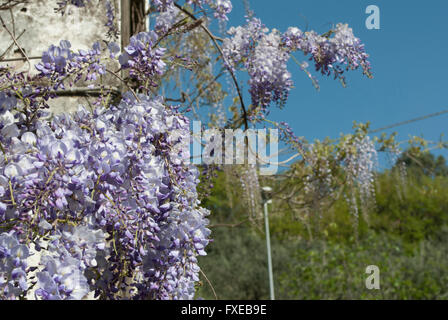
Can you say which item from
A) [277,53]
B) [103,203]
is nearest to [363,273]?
[277,53]

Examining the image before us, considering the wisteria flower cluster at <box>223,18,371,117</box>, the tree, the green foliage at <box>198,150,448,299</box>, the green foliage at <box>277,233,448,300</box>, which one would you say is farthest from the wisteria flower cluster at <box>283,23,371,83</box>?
the green foliage at <box>277,233,448,300</box>

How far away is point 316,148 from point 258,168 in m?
0.66

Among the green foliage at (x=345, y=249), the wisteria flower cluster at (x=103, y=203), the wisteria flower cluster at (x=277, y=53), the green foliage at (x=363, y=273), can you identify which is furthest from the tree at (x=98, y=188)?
the green foliage at (x=363, y=273)

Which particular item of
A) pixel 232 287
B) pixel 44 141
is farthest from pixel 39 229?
pixel 232 287

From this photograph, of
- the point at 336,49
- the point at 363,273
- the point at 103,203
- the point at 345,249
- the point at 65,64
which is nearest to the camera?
the point at 103,203

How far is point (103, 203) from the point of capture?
3.26 ft

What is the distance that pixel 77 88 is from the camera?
167 cm

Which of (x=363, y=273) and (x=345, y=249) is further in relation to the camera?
(x=345, y=249)

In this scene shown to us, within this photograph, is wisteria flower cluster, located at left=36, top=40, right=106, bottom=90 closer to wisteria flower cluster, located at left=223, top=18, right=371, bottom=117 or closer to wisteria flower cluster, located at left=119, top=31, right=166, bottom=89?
wisteria flower cluster, located at left=119, top=31, right=166, bottom=89

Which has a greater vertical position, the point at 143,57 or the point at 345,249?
the point at 143,57

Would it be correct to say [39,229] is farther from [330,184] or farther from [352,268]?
[352,268]

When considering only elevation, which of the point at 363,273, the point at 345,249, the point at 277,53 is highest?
the point at 277,53

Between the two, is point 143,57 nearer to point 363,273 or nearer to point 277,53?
point 277,53

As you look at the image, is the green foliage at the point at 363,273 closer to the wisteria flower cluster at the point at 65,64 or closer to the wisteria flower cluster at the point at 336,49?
the wisteria flower cluster at the point at 336,49
